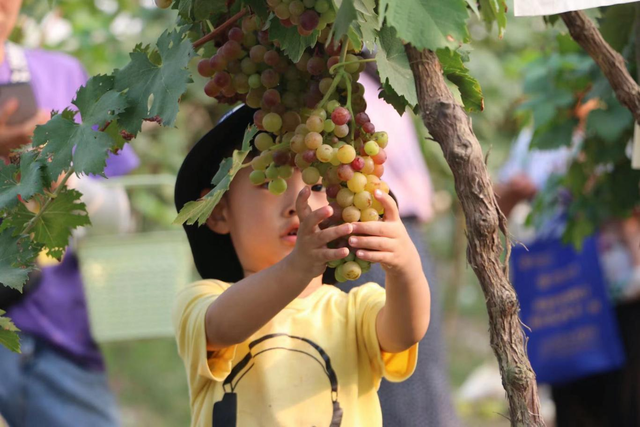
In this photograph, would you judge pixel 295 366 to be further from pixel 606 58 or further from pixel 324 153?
pixel 606 58

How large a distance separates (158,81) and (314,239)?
1.05 ft

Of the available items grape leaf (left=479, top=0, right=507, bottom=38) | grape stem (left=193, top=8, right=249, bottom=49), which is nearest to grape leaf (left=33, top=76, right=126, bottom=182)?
grape stem (left=193, top=8, right=249, bottom=49)

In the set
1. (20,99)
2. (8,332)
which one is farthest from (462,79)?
(20,99)

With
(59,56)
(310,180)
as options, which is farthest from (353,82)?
(59,56)

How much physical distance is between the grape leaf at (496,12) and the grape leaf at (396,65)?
8.9 inches

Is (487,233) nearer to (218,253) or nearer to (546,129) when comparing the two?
(218,253)

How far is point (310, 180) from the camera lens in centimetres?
120

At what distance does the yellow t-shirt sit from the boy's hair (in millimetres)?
107

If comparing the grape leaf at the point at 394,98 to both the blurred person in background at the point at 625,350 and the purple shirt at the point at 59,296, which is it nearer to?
the purple shirt at the point at 59,296

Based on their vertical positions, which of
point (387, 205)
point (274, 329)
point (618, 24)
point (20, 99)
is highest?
point (20, 99)

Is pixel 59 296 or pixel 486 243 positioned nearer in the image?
pixel 486 243

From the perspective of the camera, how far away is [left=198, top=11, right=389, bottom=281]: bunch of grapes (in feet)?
3.81

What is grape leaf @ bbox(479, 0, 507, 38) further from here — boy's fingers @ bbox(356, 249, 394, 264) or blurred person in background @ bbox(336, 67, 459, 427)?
blurred person in background @ bbox(336, 67, 459, 427)

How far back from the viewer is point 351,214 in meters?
1.16
